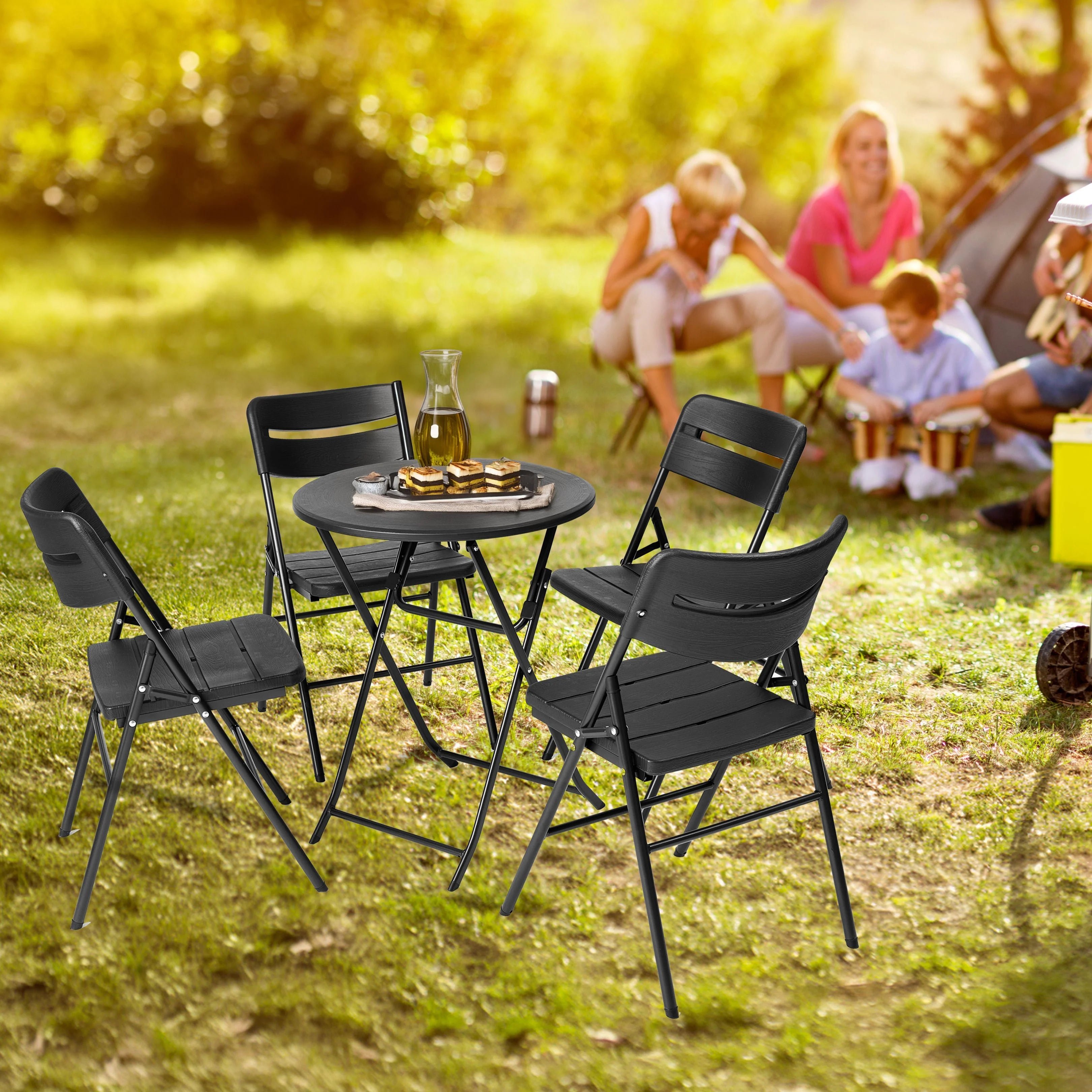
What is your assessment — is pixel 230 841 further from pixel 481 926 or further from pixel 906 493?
pixel 906 493

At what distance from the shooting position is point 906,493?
21.8 feet

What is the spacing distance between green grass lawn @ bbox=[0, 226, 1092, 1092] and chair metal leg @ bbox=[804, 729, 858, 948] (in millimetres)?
62

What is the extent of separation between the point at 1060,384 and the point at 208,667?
4.66 metres

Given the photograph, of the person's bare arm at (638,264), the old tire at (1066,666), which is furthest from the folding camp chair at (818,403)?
the old tire at (1066,666)

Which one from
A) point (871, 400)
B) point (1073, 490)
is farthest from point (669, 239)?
point (1073, 490)

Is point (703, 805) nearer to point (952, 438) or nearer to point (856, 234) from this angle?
point (952, 438)

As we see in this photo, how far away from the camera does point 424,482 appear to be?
3.16 meters

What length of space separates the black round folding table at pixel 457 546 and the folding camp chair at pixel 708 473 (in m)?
0.18

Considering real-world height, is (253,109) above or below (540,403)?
above

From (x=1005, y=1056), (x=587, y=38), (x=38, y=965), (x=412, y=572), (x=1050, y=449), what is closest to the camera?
(x=1005, y=1056)

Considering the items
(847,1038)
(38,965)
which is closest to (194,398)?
(38,965)

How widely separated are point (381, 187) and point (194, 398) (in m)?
6.64

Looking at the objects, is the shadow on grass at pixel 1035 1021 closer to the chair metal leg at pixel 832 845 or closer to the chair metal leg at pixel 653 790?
the chair metal leg at pixel 832 845

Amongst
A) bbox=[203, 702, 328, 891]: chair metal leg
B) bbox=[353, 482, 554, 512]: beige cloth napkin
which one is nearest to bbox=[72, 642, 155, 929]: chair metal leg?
bbox=[203, 702, 328, 891]: chair metal leg
